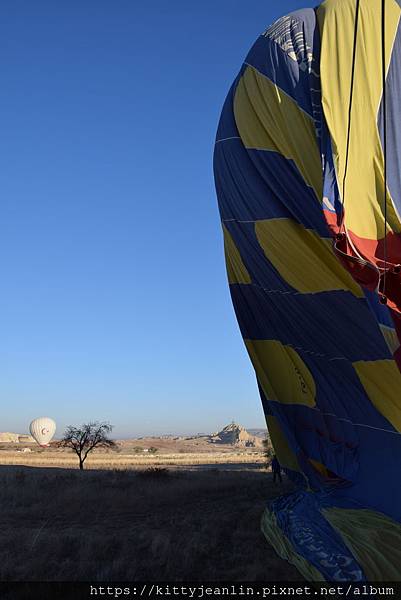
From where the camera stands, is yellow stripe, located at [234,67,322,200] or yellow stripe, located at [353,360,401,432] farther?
yellow stripe, located at [234,67,322,200]

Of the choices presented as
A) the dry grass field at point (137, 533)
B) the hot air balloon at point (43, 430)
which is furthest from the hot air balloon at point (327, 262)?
the hot air balloon at point (43, 430)

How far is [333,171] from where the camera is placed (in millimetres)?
6219

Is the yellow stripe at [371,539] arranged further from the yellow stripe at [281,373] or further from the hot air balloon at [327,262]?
the yellow stripe at [281,373]

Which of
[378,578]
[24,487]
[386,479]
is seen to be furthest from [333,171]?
[24,487]

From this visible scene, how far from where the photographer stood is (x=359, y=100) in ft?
22.3

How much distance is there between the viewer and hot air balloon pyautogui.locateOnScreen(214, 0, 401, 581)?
5.62 meters


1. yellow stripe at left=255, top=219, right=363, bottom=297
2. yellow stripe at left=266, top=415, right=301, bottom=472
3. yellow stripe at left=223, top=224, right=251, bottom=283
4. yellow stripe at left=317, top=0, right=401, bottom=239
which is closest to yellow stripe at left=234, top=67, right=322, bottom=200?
yellow stripe at left=317, top=0, right=401, bottom=239

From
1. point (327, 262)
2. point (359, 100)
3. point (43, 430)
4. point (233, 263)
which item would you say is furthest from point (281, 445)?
point (43, 430)

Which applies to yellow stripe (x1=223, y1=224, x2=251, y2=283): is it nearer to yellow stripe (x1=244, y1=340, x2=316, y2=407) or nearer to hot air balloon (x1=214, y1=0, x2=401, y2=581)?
hot air balloon (x1=214, y1=0, x2=401, y2=581)

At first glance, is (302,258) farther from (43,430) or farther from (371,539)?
(43,430)

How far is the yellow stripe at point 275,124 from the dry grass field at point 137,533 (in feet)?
22.5

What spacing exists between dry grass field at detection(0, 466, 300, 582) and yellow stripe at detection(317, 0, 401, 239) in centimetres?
640

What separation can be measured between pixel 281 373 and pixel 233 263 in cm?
213

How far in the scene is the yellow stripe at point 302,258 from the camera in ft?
21.7
